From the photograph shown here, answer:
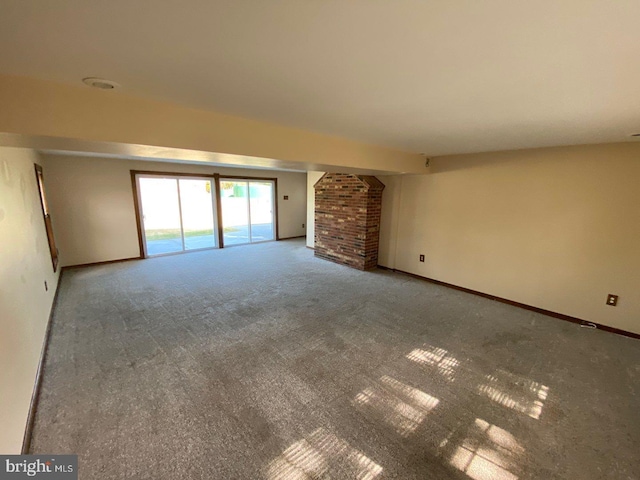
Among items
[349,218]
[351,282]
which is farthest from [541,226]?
[349,218]

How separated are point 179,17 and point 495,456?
104 inches

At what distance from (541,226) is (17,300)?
17.2ft

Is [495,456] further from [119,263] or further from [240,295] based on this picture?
[119,263]

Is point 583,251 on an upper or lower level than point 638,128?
lower

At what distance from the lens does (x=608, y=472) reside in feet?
4.91

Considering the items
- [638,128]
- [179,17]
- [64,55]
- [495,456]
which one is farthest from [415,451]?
[638,128]

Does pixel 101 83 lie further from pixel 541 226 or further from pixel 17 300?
pixel 541 226

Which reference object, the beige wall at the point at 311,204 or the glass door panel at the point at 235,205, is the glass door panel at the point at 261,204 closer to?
the glass door panel at the point at 235,205

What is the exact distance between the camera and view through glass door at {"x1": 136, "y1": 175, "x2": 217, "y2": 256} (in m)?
5.84

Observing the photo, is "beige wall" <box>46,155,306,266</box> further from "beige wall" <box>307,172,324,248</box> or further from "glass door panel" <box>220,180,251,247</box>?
"beige wall" <box>307,172,324,248</box>

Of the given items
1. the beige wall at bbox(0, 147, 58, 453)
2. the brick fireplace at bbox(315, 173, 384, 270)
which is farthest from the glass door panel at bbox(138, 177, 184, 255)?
the brick fireplace at bbox(315, 173, 384, 270)

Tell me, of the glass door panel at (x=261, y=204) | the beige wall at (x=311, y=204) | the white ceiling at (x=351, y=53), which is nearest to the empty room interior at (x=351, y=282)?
the white ceiling at (x=351, y=53)

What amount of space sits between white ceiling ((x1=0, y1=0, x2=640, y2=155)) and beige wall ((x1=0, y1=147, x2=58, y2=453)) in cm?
132

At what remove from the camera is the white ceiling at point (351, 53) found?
33.5 inches
